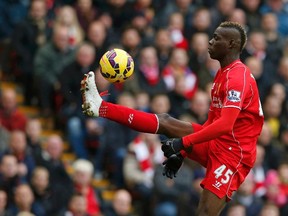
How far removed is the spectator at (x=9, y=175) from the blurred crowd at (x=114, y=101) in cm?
1

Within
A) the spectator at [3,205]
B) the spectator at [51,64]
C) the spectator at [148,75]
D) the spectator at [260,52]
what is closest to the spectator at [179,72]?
the spectator at [148,75]

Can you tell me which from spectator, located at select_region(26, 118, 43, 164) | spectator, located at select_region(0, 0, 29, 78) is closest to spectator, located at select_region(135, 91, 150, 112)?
spectator, located at select_region(26, 118, 43, 164)

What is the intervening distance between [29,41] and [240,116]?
19.8 feet

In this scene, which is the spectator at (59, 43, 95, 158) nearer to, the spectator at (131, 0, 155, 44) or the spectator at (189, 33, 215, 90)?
the spectator at (131, 0, 155, 44)

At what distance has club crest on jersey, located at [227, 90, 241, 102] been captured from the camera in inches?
444

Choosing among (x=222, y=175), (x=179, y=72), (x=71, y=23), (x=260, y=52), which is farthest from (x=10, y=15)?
(x=222, y=175)

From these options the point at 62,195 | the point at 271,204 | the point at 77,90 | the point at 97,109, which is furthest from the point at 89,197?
the point at 97,109

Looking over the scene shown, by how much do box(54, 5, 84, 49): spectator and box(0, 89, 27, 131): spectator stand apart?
1644 mm

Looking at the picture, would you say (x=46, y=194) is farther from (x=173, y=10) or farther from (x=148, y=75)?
(x=173, y=10)

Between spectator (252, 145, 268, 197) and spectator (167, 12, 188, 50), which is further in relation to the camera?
spectator (167, 12, 188, 50)

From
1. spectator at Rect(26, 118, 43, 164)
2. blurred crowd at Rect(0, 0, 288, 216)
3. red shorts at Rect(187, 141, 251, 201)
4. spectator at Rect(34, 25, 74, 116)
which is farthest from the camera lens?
spectator at Rect(34, 25, 74, 116)

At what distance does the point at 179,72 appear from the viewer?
17.8 m

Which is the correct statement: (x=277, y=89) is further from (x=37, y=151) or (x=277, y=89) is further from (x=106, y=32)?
(x=37, y=151)

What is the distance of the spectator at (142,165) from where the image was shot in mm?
15992
